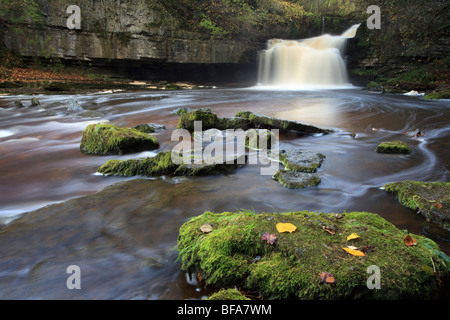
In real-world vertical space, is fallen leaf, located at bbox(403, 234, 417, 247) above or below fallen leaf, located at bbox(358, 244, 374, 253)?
above

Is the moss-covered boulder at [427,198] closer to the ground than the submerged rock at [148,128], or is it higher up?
closer to the ground

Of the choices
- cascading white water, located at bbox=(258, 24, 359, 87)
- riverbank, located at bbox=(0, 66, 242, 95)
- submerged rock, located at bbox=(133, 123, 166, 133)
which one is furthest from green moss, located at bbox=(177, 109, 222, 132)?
cascading white water, located at bbox=(258, 24, 359, 87)

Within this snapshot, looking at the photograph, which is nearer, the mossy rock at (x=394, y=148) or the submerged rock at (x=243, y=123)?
the mossy rock at (x=394, y=148)

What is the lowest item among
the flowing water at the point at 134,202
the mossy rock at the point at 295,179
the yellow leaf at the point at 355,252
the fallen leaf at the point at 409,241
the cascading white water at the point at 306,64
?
the flowing water at the point at 134,202

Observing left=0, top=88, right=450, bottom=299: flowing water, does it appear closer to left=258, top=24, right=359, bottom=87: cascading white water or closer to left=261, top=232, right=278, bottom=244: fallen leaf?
left=261, top=232, right=278, bottom=244: fallen leaf

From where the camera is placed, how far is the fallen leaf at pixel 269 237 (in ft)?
6.63

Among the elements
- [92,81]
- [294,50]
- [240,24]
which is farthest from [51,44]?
[294,50]

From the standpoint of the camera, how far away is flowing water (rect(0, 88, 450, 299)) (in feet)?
7.03

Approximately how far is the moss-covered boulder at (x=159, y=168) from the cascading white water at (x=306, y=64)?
60.7ft

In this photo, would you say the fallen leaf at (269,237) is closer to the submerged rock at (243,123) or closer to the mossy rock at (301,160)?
the mossy rock at (301,160)

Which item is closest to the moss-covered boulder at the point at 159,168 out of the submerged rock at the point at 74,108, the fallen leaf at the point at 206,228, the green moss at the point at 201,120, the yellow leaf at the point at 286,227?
the fallen leaf at the point at 206,228

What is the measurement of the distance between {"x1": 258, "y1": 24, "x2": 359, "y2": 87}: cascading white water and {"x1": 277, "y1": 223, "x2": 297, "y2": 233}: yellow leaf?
67.0 ft

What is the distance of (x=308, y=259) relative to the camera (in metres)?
1.86

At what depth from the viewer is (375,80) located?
19.9 m
